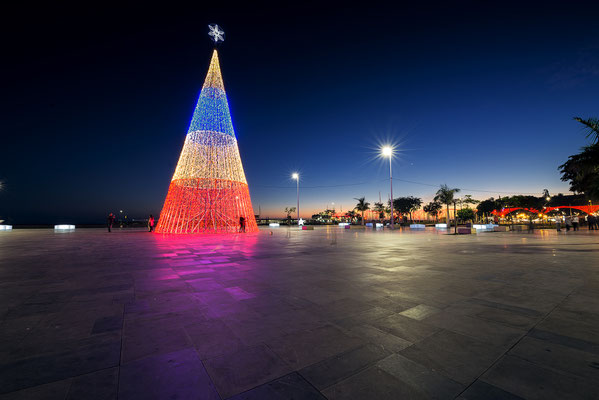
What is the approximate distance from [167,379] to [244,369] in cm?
67

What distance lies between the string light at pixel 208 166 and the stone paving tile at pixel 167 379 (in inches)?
793

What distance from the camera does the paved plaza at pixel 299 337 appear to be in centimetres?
215

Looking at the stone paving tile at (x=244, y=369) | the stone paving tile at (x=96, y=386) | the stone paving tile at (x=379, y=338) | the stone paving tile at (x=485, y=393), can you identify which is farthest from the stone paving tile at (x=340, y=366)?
the stone paving tile at (x=96, y=386)

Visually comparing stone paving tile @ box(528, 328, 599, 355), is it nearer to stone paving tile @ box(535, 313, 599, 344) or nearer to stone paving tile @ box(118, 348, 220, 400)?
stone paving tile @ box(535, 313, 599, 344)

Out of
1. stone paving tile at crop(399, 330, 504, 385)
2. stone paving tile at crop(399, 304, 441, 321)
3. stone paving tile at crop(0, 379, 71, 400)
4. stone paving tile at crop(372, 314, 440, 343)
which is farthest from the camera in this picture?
stone paving tile at crop(399, 304, 441, 321)

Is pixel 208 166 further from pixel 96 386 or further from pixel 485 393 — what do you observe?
pixel 485 393

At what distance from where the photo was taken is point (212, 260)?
8.80 meters

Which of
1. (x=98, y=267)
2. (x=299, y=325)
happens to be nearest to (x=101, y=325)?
(x=299, y=325)

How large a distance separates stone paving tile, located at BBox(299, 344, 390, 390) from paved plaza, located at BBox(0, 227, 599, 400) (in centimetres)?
2

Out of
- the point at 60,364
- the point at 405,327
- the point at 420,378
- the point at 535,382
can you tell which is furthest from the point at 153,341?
the point at 535,382

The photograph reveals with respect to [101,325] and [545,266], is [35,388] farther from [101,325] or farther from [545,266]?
[545,266]

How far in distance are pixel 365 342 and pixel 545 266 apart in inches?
311

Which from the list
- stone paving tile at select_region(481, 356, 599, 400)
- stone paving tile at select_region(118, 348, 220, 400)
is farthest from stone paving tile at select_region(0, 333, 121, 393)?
stone paving tile at select_region(481, 356, 599, 400)

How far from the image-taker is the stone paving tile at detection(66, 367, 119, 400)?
2.02 metres
